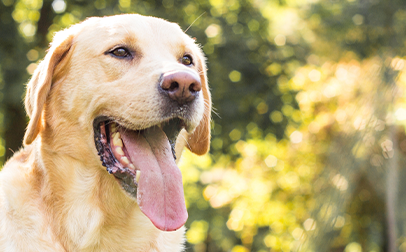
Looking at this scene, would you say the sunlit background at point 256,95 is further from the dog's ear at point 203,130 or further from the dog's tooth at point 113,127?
the dog's tooth at point 113,127

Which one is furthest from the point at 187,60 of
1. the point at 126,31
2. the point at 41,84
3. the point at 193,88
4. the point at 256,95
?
the point at 256,95

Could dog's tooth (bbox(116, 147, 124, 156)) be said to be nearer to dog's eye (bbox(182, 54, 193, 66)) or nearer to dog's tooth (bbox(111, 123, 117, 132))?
dog's tooth (bbox(111, 123, 117, 132))

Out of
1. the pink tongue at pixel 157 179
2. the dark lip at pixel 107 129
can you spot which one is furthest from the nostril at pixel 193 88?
the pink tongue at pixel 157 179

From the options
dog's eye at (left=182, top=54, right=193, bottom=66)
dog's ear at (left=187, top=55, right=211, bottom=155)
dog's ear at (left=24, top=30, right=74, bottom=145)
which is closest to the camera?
dog's ear at (left=24, top=30, right=74, bottom=145)

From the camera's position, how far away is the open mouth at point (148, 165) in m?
2.19

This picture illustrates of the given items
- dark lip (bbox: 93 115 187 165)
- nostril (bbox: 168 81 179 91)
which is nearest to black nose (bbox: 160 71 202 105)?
nostril (bbox: 168 81 179 91)

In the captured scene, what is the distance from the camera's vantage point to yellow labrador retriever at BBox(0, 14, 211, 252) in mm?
2221

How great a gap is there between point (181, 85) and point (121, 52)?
2.03ft

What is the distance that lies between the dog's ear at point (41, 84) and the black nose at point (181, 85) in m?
0.80

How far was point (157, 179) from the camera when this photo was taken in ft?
7.44

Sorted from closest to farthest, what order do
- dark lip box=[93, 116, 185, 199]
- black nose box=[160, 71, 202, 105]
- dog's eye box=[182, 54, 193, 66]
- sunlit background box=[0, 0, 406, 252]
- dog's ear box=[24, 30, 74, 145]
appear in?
black nose box=[160, 71, 202, 105] < dark lip box=[93, 116, 185, 199] < dog's ear box=[24, 30, 74, 145] < dog's eye box=[182, 54, 193, 66] < sunlit background box=[0, 0, 406, 252]

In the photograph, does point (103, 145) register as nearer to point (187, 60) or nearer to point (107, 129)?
point (107, 129)

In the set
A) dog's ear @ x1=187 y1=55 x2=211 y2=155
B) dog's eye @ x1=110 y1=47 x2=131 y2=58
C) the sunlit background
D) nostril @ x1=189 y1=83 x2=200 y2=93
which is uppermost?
nostril @ x1=189 y1=83 x2=200 y2=93

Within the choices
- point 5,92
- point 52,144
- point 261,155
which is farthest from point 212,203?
point 52,144
